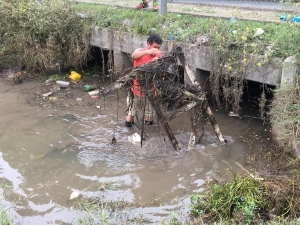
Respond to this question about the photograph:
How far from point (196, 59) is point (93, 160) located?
8.14 ft

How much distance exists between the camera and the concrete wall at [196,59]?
16.6 feet

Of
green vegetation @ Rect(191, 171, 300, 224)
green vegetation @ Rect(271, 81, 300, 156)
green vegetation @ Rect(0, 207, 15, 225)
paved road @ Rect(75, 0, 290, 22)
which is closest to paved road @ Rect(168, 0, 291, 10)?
paved road @ Rect(75, 0, 290, 22)

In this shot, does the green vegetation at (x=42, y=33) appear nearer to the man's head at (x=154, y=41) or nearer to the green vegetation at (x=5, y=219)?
the man's head at (x=154, y=41)

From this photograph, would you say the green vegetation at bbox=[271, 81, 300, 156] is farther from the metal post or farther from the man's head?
the metal post

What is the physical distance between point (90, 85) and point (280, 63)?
13.5 ft

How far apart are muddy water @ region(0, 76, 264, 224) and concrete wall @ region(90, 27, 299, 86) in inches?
33.6

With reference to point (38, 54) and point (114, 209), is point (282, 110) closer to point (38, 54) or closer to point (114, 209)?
point (114, 209)

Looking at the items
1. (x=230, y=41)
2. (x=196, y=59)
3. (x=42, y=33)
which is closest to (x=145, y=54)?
(x=196, y=59)

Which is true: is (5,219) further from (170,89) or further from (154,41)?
(154,41)

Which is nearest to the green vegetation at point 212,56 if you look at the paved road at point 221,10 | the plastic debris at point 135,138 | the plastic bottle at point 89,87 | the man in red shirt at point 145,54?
the paved road at point 221,10

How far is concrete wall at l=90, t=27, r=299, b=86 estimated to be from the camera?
507cm

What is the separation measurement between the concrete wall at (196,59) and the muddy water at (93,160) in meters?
0.85

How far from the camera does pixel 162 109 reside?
4.88 metres

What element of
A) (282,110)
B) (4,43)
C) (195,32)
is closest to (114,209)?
(282,110)
